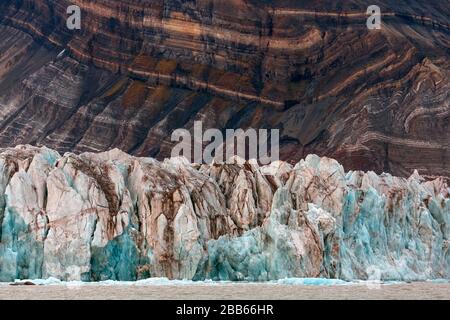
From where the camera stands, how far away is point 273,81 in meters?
177

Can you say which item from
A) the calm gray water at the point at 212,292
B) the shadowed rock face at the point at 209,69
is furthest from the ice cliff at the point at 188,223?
the shadowed rock face at the point at 209,69

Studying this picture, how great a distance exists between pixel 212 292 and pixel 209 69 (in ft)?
382

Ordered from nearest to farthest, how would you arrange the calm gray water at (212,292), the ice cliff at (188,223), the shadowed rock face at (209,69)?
1. the calm gray water at (212,292)
2. the ice cliff at (188,223)
3. the shadowed rock face at (209,69)

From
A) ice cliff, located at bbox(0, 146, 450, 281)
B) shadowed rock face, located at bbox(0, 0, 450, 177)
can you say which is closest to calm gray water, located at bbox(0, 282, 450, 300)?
ice cliff, located at bbox(0, 146, 450, 281)

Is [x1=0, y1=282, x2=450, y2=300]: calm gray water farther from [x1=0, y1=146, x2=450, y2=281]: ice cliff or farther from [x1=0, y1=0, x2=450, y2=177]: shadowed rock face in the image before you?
[x1=0, y1=0, x2=450, y2=177]: shadowed rock face

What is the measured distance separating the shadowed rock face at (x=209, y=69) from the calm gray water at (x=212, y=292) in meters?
89.7

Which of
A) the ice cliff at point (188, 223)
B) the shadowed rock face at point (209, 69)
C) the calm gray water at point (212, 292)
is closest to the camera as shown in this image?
the calm gray water at point (212, 292)

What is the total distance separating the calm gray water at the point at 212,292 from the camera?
60.7 metres

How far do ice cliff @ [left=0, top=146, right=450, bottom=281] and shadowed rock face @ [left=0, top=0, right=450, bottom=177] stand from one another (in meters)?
79.2

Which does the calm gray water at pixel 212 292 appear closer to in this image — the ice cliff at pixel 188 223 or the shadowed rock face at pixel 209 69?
the ice cliff at pixel 188 223

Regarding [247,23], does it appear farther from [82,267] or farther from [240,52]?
[82,267]

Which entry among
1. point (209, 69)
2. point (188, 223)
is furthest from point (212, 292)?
point (209, 69)
